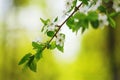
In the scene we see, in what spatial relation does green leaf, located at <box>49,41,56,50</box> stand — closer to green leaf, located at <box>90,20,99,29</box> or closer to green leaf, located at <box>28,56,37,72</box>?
green leaf, located at <box>28,56,37,72</box>

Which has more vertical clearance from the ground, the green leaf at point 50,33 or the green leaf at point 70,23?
the green leaf at point 70,23

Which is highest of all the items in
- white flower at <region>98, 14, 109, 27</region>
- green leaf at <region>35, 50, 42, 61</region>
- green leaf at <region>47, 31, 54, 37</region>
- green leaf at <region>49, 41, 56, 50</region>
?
white flower at <region>98, 14, 109, 27</region>

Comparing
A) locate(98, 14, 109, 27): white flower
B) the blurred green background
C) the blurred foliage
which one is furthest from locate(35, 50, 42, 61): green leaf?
the blurred foliage

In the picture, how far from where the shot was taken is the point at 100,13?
1148mm

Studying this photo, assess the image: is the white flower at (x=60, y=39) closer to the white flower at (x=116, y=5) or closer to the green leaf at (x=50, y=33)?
the green leaf at (x=50, y=33)

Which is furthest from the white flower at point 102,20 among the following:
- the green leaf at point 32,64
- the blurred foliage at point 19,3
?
the blurred foliage at point 19,3

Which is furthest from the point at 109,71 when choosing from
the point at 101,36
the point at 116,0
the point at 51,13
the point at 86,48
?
the point at 116,0

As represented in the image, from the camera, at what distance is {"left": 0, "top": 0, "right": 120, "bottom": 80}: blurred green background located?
1048 centimetres

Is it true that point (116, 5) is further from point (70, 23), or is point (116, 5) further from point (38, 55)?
point (38, 55)

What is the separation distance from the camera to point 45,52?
1130cm

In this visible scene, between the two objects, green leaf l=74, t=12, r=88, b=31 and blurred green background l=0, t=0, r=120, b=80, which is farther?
blurred green background l=0, t=0, r=120, b=80

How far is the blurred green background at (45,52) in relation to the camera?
1048 centimetres

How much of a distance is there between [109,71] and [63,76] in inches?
135

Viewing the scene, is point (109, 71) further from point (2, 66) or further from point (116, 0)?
point (116, 0)
